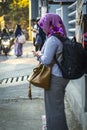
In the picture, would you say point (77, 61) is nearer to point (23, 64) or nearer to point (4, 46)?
point (23, 64)

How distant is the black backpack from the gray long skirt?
0.58 feet

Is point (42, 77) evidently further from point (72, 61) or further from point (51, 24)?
point (51, 24)

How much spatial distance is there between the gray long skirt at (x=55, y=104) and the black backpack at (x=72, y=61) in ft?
0.58

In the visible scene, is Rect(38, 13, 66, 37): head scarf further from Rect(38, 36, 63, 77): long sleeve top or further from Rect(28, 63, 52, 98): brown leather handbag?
Rect(28, 63, 52, 98): brown leather handbag

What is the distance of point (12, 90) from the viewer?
11039 millimetres

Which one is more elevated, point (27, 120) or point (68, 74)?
point (68, 74)

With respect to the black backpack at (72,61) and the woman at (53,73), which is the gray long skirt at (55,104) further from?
the black backpack at (72,61)

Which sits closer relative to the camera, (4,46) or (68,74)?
(68,74)

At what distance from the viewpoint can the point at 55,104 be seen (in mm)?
5934

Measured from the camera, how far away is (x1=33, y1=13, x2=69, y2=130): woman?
18.9 feet

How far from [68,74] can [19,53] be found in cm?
1507

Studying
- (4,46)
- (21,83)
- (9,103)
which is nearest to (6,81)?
(21,83)

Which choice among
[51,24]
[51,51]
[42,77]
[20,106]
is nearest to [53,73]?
[42,77]

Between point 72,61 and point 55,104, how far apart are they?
65 centimetres
